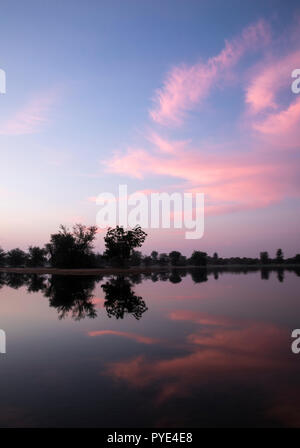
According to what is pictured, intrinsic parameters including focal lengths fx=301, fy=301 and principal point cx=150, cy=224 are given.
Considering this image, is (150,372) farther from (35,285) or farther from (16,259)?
(16,259)

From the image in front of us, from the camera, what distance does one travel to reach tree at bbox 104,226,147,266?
317 feet

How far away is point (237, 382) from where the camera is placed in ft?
28.8

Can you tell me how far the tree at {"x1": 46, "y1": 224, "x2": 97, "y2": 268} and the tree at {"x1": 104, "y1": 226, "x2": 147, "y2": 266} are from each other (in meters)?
5.62

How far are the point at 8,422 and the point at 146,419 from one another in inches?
120

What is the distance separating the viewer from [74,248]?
93.8m

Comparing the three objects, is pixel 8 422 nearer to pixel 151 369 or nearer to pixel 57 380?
pixel 57 380

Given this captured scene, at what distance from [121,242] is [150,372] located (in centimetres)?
8796

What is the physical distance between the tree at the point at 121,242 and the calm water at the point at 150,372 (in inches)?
3050

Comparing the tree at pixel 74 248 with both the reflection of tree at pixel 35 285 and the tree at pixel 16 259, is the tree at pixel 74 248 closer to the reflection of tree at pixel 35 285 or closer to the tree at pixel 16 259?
the reflection of tree at pixel 35 285

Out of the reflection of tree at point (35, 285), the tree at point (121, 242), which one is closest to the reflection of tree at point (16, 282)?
the reflection of tree at point (35, 285)

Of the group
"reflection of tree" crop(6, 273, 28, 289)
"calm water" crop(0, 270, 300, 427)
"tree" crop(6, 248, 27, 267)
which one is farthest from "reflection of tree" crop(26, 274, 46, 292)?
"tree" crop(6, 248, 27, 267)

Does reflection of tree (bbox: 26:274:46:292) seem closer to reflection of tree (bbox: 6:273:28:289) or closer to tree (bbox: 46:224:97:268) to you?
reflection of tree (bbox: 6:273:28:289)

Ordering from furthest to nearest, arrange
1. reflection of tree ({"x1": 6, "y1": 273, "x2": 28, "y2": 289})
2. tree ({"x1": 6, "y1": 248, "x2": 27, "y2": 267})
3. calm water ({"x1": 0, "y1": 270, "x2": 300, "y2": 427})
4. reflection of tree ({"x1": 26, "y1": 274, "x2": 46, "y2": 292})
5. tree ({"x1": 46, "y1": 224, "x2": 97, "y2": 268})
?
tree ({"x1": 6, "y1": 248, "x2": 27, "y2": 267}) < tree ({"x1": 46, "y1": 224, "x2": 97, "y2": 268}) < reflection of tree ({"x1": 6, "y1": 273, "x2": 28, "y2": 289}) < reflection of tree ({"x1": 26, "y1": 274, "x2": 46, "y2": 292}) < calm water ({"x1": 0, "y1": 270, "x2": 300, "y2": 427})
